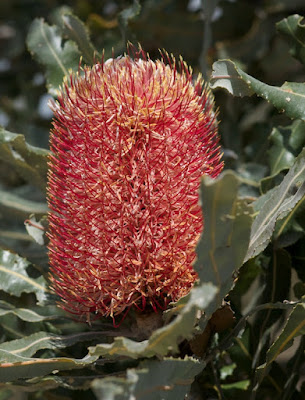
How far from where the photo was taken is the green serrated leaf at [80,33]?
180 cm

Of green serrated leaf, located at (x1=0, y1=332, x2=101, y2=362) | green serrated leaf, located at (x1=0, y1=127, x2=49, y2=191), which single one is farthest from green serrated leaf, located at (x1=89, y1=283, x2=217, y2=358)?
green serrated leaf, located at (x1=0, y1=127, x2=49, y2=191)

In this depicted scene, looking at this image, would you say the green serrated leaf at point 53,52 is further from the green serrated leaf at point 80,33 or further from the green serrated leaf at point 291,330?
the green serrated leaf at point 291,330

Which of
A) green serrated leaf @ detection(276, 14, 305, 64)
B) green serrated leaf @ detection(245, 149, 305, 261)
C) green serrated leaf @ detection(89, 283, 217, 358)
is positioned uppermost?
green serrated leaf @ detection(276, 14, 305, 64)

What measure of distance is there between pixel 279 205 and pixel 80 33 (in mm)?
812

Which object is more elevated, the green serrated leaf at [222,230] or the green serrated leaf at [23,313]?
the green serrated leaf at [222,230]

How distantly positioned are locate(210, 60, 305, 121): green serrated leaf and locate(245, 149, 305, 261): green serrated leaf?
126mm

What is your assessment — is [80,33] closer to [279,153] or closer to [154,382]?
[279,153]

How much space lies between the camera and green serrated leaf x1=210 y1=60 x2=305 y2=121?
1.36 meters

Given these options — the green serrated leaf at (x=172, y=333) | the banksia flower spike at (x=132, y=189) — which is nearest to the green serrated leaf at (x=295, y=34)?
the banksia flower spike at (x=132, y=189)

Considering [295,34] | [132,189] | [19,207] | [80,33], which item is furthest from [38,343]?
[295,34]

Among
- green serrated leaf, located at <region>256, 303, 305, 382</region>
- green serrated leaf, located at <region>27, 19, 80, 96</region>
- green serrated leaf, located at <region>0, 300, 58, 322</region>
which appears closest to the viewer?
green serrated leaf, located at <region>256, 303, 305, 382</region>

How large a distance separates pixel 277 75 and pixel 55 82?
1.13 meters

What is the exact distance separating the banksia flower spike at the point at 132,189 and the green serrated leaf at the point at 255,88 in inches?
3.9

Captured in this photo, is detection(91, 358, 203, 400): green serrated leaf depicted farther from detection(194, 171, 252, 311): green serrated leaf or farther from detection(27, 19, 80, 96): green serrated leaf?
detection(27, 19, 80, 96): green serrated leaf
